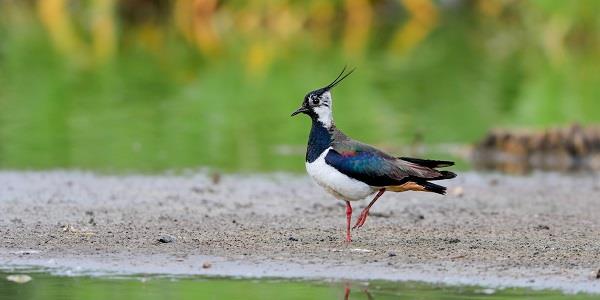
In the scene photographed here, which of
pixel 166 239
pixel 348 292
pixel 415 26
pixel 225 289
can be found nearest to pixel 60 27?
pixel 415 26

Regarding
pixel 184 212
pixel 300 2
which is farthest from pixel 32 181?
pixel 300 2

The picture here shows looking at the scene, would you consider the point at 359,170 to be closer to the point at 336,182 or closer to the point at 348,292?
the point at 336,182

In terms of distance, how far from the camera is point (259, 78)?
25000 millimetres

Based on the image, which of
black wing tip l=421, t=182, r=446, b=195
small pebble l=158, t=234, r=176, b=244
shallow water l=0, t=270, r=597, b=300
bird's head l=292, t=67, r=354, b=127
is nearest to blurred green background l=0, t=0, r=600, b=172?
small pebble l=158, t=234, r=176, b=244

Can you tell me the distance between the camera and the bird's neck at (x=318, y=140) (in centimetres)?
896

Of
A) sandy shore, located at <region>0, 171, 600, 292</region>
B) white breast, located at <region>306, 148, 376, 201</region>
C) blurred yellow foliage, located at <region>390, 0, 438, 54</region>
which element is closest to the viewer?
sandy shore, located at <region>0, 171, 600, 292</region>

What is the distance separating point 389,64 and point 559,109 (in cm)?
897

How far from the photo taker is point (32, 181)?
12523 mm

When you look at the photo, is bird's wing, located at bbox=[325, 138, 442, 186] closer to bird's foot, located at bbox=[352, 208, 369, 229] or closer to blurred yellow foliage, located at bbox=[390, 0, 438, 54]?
bird's foot, located at bbox=[352, 208, 369, 229]

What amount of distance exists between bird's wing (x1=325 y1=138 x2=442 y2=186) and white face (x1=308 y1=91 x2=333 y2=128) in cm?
29

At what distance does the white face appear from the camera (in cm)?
909

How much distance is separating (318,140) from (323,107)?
0.27 metres

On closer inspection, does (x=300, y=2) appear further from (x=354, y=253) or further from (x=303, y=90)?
(x=354, y=253)

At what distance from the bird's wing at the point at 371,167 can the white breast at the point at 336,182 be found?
0.10 ft
